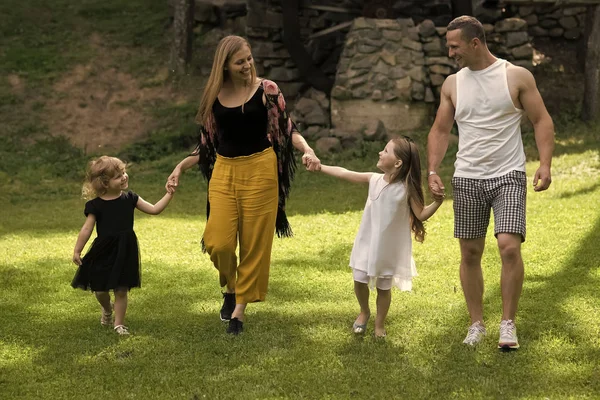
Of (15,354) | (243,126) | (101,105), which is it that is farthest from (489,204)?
(101,105)

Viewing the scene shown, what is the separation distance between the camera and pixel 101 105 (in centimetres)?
1794

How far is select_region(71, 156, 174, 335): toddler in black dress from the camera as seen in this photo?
21.0 feet

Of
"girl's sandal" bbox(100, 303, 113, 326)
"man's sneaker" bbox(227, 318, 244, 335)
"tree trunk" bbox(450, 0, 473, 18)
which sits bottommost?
"girl's sandal" bbox(100, 303, 113, 326)

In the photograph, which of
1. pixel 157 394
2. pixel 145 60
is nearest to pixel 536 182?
pixel 157 394

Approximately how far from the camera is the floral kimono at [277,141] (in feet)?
21.1

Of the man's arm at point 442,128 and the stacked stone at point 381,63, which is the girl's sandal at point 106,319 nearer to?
the man's arm at point 442,128

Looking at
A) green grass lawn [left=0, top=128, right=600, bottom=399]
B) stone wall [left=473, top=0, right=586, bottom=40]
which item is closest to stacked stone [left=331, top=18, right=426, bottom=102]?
stone wall [left=473, top=0, right=586, bottom=40]

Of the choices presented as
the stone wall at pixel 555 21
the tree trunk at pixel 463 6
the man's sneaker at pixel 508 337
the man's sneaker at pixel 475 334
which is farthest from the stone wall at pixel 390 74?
the man's sneaker at pixel 508 337

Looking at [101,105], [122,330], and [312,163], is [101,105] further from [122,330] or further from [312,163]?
[312,163]

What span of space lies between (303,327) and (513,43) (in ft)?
35.5

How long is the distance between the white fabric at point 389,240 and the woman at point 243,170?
1.91 feet

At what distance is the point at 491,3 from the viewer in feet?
57.8

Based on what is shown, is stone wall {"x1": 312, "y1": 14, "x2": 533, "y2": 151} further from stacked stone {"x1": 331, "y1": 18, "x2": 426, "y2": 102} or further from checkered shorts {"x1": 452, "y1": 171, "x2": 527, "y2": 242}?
checkered shorts {"x1": 452, "y1": 171, "x2": 527, "y2": 242}

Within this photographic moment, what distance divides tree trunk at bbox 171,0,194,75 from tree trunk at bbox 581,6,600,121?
7101 millimetres
